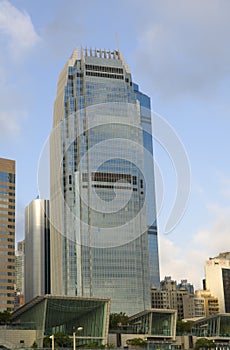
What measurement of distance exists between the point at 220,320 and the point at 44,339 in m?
62.1

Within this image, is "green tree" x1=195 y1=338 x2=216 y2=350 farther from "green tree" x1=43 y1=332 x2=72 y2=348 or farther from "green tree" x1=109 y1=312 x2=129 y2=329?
"green tree" x1=43 y1=332 x2=72 y2=348

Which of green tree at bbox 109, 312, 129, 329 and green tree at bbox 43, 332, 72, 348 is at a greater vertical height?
green tree at bbox 109, 312, 129, 329

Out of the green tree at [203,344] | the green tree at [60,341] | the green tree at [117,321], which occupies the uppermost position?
the green tree at [117,321]

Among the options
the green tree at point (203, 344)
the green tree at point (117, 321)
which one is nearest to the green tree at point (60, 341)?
the green tree at point (117, 321)

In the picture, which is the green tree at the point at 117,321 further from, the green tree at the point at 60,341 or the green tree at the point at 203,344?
the green tree at the point at 60,341

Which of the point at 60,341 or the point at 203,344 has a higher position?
the point at 60,341

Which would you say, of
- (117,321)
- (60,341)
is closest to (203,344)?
(117,321)

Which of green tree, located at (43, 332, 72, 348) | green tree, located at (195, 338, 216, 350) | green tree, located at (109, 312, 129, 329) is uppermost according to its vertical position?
green tree, located at (109, 312, 129, 329)

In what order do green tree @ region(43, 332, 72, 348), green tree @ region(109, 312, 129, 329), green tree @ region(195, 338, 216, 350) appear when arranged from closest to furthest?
green tree @ region(43, 332, 72, 348), green tree @ region(195, 338, 216, 350), green tree @ region(109, 312, 129, 329)

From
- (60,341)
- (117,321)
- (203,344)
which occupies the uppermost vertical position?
(117,321)

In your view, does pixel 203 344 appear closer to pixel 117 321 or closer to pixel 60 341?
pixel 117 321

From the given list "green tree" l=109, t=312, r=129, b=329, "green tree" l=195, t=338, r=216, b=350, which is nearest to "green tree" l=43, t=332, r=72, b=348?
"green tree" l=109, t=312, r=129, b=329

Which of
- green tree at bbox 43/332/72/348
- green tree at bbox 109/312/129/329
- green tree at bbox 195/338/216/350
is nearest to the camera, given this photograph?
green tree at bbox 43/332/72/348

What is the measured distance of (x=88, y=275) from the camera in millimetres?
197125
